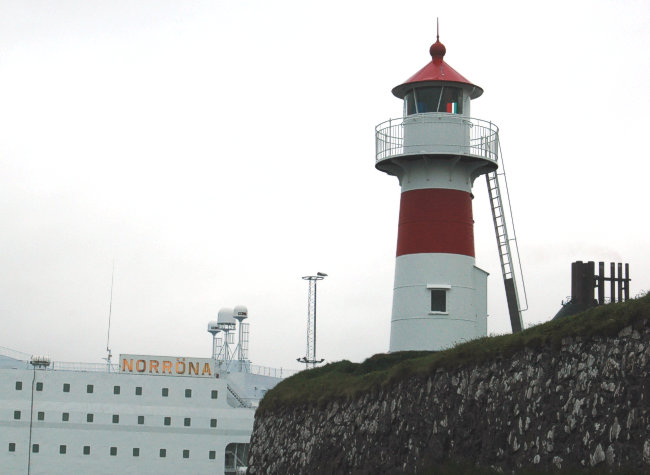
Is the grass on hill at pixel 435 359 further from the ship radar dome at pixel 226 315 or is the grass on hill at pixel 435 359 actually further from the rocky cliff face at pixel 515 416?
the ship radar dome at pixel 226 315

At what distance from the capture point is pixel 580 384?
14.5 metres

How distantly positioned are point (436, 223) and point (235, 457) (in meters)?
28.0

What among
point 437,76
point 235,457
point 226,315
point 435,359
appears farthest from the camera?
point 226,315

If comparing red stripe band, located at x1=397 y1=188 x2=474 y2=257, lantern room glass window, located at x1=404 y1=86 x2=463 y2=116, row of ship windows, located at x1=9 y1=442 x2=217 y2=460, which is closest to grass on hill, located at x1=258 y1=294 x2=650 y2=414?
red stripe band, located at x1=397 y1=188 x2=474 y2=257

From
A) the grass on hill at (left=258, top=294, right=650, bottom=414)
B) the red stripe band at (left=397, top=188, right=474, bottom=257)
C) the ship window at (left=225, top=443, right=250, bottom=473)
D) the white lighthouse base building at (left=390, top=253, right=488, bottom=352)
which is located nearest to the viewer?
the grass on hill at (left=258, top=294, right=650, bottom=414)

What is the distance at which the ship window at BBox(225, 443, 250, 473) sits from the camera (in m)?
54.5

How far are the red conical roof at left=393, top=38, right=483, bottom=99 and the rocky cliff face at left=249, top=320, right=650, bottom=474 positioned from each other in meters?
10.9

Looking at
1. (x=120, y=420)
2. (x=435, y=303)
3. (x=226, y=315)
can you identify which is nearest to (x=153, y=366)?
(x=120, y=420)

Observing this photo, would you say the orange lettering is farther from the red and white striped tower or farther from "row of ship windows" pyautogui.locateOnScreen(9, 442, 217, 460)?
the red and white striped tower

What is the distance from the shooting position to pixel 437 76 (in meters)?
31.2

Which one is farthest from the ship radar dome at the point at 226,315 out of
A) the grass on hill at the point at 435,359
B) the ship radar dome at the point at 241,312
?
the grass on hill at the point at 435,359

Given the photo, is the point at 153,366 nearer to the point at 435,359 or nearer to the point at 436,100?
the point at 436,100

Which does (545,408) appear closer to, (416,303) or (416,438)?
(416,438)

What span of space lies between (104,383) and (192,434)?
482 centimetres
